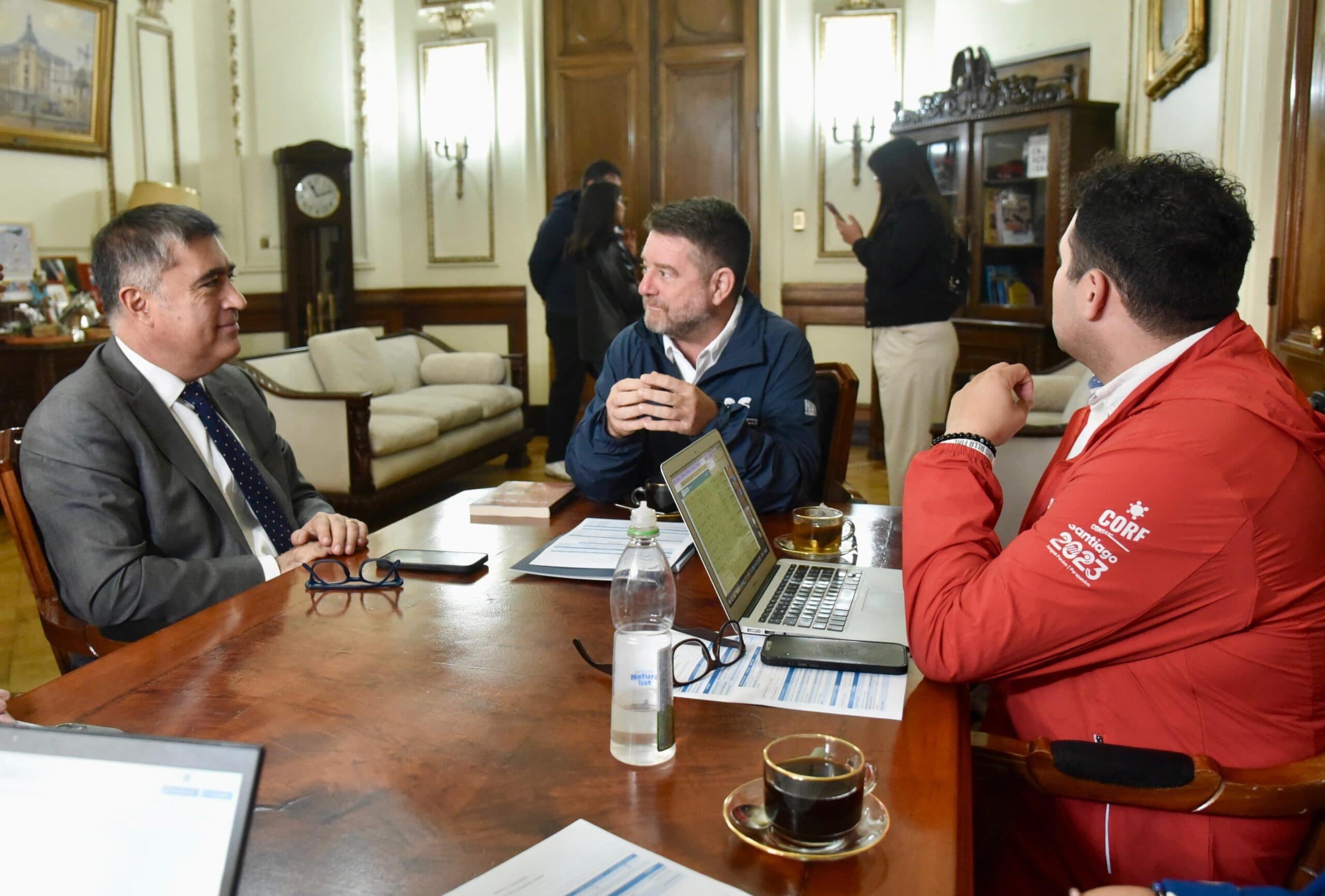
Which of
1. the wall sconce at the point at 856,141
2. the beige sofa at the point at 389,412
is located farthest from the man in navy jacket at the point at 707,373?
the wall sconce at the point at 856,141

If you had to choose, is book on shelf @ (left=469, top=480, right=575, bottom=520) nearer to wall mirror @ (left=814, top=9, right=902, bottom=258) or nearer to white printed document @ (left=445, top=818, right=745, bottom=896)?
white printed document @ (left=445, top=818, right=745, bottom=896)

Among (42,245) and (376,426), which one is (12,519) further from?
(42,245)

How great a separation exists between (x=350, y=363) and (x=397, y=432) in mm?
808

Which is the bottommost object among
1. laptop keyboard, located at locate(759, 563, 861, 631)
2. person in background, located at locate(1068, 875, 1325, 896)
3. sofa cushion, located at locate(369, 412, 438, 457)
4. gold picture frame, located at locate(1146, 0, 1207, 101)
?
sofa cushion, located at locate(369, 412, 438, 457)

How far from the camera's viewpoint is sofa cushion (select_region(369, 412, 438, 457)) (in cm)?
453

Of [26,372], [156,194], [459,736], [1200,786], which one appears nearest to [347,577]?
[459,736]

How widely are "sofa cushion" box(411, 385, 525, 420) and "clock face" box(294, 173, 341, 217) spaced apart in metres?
1.34

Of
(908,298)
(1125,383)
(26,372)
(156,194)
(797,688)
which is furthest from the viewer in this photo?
(156,194)

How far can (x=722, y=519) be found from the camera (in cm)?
144

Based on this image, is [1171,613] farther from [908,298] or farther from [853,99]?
[853,99]

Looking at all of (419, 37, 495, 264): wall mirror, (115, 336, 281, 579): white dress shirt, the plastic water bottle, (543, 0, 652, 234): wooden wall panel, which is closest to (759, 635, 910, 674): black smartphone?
the plastic water bottle

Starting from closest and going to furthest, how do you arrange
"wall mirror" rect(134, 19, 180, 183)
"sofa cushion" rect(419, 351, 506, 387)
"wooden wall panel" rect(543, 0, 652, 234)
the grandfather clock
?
"wall mirror" rect(134, 19, 180, 183) < "sofa cushion" rect(419, 351, 506, 387) < the grandfather clock < "wooden wall panel" rect(543, 0, 652, 234)

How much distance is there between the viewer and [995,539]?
125 centimetres

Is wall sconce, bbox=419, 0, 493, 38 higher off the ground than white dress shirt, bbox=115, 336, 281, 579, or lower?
higher
